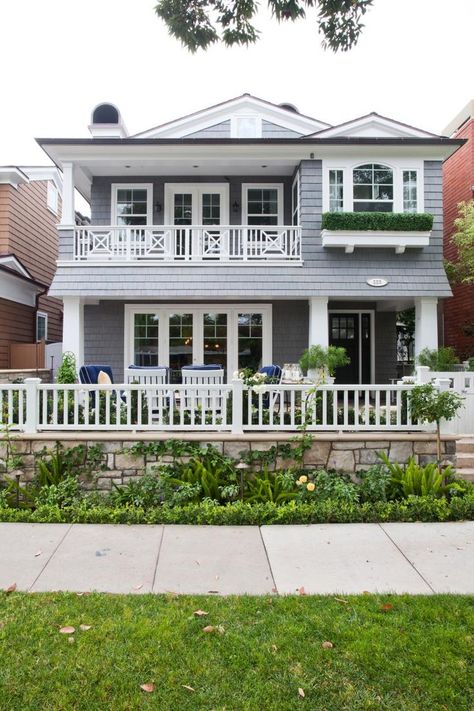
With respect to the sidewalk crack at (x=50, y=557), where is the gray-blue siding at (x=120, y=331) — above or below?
above

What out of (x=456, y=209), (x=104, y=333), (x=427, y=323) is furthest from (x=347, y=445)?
(x=456, y=209)

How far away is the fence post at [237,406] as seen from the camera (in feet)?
19.8

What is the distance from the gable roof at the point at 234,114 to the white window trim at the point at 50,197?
18.3ft

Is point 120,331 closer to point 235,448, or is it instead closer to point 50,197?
point 235,448

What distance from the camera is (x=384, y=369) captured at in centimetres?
1240

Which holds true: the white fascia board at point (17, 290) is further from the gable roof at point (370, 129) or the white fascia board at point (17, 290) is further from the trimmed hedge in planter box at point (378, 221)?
the gable roof at point (370, 129)

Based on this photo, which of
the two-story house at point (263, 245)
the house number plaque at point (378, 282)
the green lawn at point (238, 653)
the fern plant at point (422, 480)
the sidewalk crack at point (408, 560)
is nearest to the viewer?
the green lawn at point (238, 653)

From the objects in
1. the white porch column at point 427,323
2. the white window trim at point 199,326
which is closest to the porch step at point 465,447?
the white porch column at point 427,323

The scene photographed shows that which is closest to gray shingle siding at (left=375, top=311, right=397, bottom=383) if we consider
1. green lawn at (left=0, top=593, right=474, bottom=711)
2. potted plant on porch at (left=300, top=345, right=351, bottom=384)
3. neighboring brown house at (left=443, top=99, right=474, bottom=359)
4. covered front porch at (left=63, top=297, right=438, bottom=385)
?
covered front porch at (left=63, top=297, right=438, bottom=385)

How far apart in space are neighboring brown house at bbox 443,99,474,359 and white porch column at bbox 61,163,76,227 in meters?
9.81

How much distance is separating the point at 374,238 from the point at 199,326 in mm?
4566

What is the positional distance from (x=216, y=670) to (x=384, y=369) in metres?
10.7

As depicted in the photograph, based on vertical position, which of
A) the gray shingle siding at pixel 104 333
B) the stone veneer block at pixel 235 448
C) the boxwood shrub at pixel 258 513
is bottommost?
the boxwood shrub at pixel 258 513

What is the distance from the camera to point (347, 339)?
12.6m
